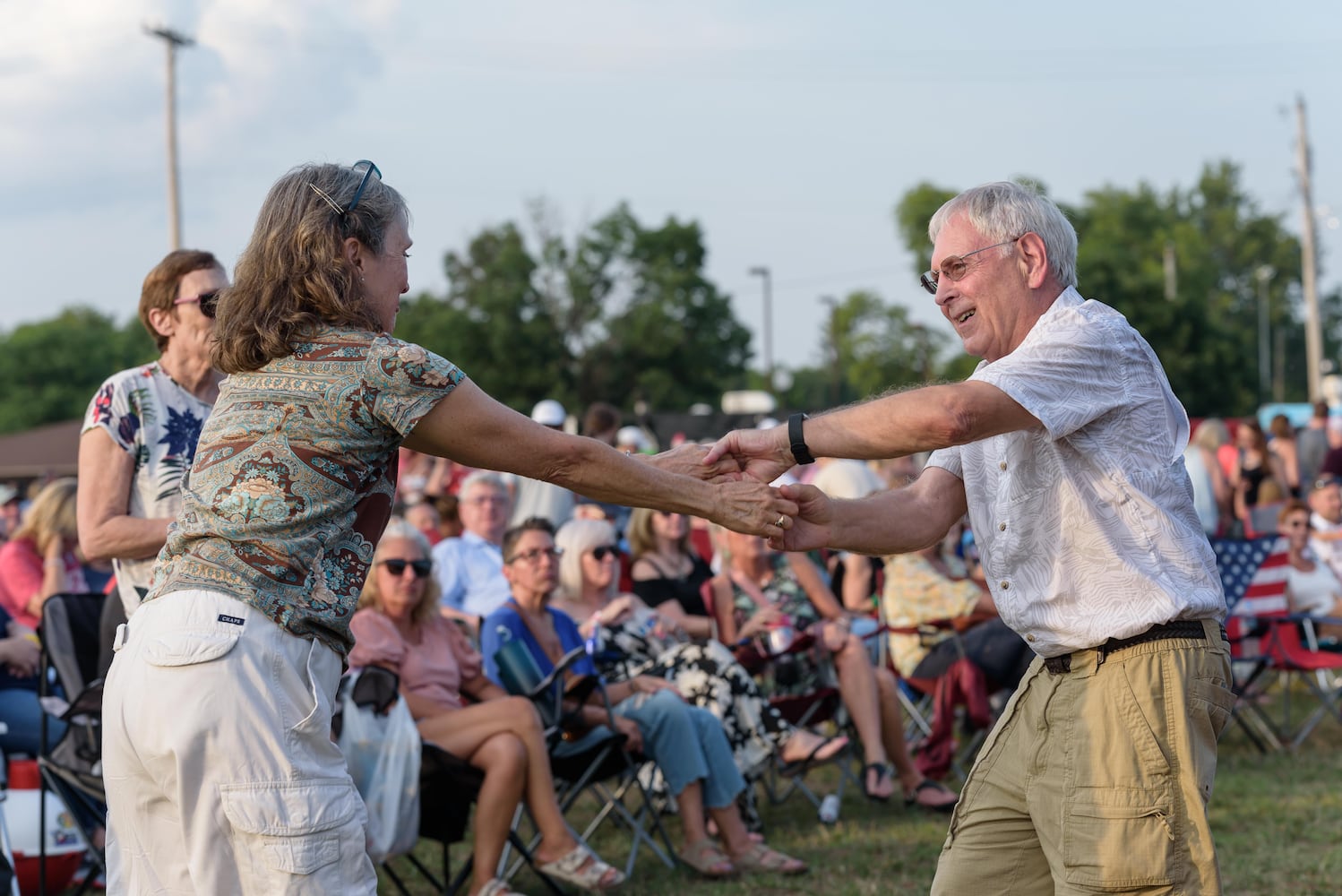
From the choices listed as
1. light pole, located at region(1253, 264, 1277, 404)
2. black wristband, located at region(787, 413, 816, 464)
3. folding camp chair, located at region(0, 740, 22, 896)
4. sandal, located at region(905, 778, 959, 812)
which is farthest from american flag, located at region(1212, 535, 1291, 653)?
light pole, located at region(1253, 264, 1277, 404)

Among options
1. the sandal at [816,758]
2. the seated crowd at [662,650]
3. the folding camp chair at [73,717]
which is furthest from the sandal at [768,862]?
the folding camp chair at [73,717]

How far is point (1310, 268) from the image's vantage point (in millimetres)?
33656

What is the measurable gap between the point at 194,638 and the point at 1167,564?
1.86m

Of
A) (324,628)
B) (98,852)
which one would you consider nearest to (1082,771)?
(324,628)

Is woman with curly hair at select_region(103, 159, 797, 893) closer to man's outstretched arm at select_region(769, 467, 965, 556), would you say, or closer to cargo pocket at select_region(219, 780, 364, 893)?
cargo pocket at select_region(219, 780, 364, 893)

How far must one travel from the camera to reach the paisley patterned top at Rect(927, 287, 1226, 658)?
9.18ft

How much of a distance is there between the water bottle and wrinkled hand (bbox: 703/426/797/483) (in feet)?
12.1

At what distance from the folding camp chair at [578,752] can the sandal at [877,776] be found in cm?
124

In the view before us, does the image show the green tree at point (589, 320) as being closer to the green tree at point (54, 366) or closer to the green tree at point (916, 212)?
the green tree at point (916, 212)

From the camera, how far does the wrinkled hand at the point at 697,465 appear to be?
3387 mm

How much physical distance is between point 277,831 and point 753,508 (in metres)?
1.41

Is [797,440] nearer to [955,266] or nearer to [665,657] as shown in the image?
[955,266]

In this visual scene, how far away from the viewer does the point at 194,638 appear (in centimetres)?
237

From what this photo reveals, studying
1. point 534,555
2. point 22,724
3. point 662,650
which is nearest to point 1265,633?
point 662,650
